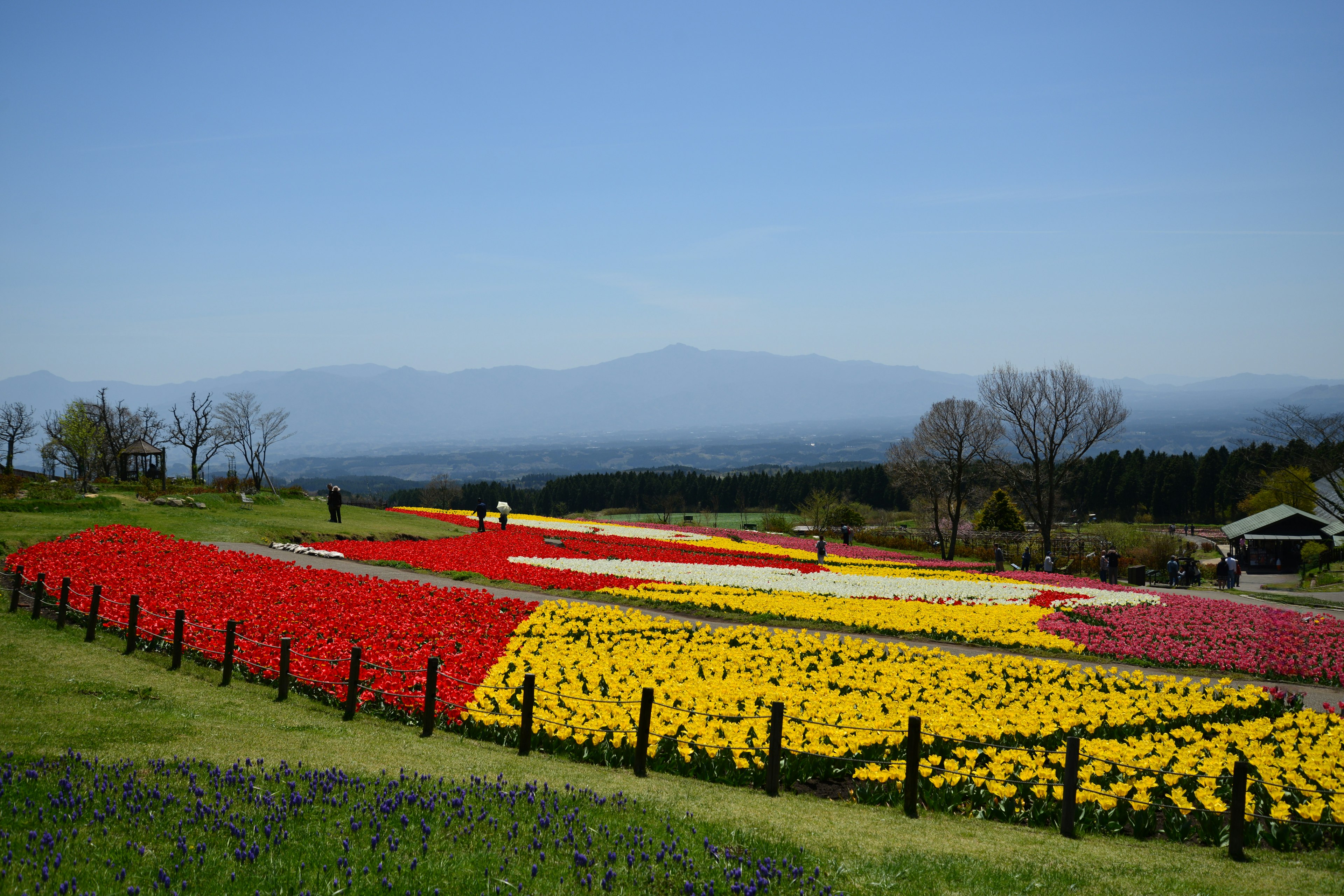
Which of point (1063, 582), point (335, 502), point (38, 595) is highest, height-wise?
point (335, 502)

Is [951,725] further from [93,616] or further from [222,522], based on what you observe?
[222,522]

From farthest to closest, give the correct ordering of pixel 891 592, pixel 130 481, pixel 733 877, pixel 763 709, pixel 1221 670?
pixel 130 481 → pixel 891 592 → pixel 1221 670 → pixel 763 709 → pixel 733 877

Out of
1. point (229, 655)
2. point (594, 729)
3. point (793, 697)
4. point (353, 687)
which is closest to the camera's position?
point (594, 729)

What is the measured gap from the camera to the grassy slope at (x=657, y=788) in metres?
7.51

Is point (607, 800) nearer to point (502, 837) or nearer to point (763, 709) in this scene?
point (502, 837)

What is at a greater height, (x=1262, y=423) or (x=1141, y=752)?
(x=1262, y=423)

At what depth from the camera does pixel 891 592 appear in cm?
2848

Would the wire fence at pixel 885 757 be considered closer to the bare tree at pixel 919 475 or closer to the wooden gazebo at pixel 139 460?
the wooden gazebo at pixel 139 460

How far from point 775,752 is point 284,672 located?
8.09 m

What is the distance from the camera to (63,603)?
54.8 ft

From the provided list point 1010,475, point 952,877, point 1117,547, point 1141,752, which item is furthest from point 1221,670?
point 1117,547

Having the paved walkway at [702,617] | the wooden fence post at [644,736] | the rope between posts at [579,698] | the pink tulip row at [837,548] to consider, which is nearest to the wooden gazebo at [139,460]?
the paved walkway at [702,617]

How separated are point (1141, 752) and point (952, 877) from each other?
17.8 feet

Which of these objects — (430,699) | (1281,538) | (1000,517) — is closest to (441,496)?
(1000,517)
